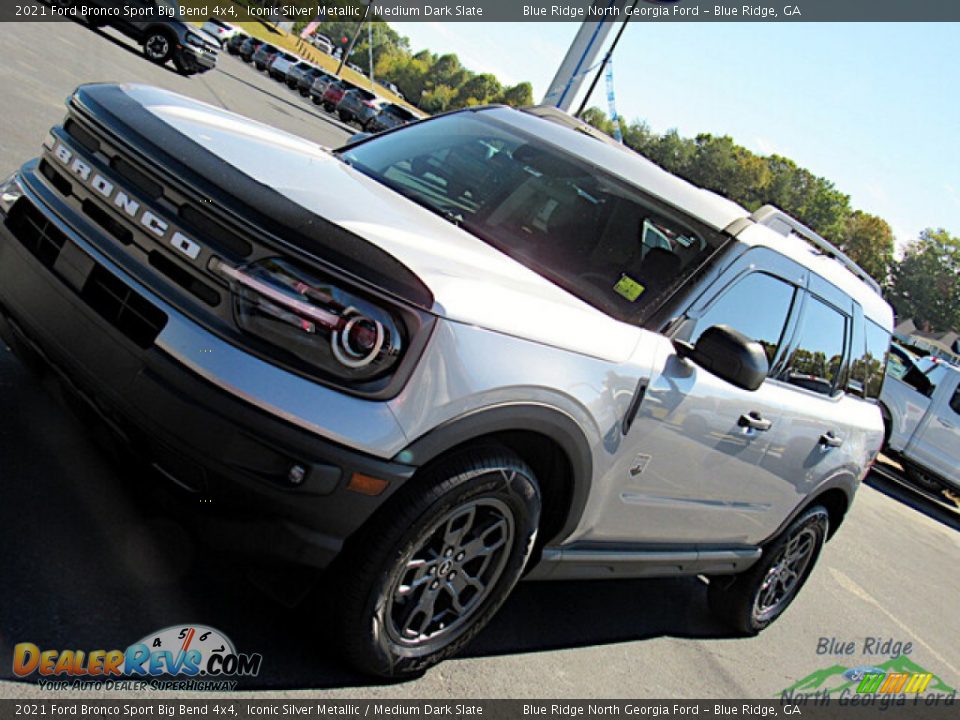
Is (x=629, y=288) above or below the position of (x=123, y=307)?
above

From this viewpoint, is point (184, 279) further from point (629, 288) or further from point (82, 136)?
point (629, 288)

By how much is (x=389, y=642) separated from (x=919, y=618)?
219 inches

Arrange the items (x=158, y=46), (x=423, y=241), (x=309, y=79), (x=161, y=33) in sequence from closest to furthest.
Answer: (x=423, y=241) < (x=161, y=33) < (x=158, y=46) < (x=309, y=79)

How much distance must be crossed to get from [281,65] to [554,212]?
148ft

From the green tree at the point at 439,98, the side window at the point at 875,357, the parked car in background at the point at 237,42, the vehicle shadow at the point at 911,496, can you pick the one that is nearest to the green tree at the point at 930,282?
the green tree at the point at 439,98

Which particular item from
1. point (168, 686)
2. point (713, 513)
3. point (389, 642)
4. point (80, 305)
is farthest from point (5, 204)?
point (713, 513)

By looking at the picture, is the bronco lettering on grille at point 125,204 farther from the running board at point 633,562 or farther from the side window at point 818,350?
the side window at point 818,350

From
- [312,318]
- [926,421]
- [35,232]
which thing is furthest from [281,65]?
[312,318]

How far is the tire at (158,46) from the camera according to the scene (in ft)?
70.0

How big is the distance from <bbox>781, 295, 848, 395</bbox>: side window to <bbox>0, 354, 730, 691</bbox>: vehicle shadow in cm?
170

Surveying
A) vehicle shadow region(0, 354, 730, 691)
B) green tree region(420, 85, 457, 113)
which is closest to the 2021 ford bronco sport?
vehicle shadow region(0, 354, 730, 691)

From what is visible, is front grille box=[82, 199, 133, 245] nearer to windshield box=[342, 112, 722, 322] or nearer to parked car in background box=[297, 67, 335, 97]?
windshield box=[342, 112, 722, 322]

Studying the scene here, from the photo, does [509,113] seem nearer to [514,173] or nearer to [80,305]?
[514,173]

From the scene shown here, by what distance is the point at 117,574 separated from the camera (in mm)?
3068
